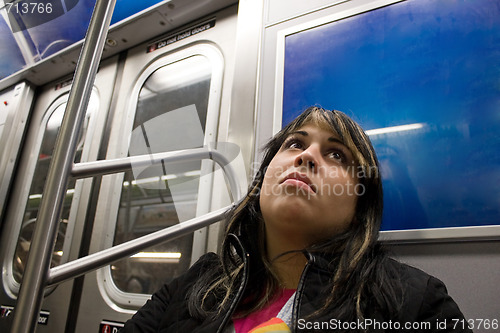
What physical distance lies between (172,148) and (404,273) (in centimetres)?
173

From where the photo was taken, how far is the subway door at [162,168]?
204 centimetres

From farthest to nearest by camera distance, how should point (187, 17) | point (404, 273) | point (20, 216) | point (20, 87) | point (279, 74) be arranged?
point (20, 87) → point (20, 216) → point (187, 17) → point (279, 74) → point (404, 273)

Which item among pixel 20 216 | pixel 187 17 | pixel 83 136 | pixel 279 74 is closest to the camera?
pixel 279 74

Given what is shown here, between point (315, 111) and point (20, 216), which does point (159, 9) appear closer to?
point (315, 111)

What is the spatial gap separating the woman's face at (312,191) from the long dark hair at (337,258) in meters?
0.04

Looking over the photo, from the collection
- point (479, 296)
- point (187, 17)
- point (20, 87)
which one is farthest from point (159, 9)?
point (479, 296)

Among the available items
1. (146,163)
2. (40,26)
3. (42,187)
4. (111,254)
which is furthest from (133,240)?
A: (40,26)

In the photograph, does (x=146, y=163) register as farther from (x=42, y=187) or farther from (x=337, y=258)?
(x=42, y=187)

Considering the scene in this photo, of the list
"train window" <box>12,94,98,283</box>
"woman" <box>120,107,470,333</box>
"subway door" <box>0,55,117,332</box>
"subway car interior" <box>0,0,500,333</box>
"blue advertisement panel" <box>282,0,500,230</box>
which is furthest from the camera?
"train window" <box>12,94,98,283</box>

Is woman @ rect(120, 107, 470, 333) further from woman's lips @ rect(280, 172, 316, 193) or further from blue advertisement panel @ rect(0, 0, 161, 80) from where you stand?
blue advertisement panel @ rect(0, 0, 161, 80)

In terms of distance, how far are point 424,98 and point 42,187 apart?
121 inches

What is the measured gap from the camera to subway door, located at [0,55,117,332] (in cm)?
246

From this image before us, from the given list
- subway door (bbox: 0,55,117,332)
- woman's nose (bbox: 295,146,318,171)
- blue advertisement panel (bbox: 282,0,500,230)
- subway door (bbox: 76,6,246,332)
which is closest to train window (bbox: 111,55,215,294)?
subway door (bbox: 76,6,246,332)

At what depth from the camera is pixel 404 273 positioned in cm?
94
